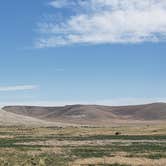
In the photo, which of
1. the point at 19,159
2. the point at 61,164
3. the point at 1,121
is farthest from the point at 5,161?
the point at 1,121

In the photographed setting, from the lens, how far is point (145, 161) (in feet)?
143

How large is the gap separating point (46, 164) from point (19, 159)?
433 cm

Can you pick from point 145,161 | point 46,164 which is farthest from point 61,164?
point 145,161

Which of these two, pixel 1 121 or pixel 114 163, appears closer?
pixel 114 163

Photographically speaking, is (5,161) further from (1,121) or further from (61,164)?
(1,121)

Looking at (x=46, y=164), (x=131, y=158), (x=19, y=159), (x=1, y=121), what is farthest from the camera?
(x=1, y=121)

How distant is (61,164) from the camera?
40.5 metres

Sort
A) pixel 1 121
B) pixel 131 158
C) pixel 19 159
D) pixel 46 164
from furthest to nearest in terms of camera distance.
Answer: pixel 1 121
pixel 131 158
pixel 19 159
pixel 46 164

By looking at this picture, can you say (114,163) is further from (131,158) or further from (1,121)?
(1,121)

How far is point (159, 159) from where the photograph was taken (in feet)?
149

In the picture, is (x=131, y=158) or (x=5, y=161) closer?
(x=5, y=161)

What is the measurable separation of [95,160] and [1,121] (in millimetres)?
147516

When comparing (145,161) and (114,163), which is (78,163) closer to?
(114,163)

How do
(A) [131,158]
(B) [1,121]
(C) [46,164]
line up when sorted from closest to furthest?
1. (C) [46,164]
2. (A) [131,158]
3. (B) [1,121]
